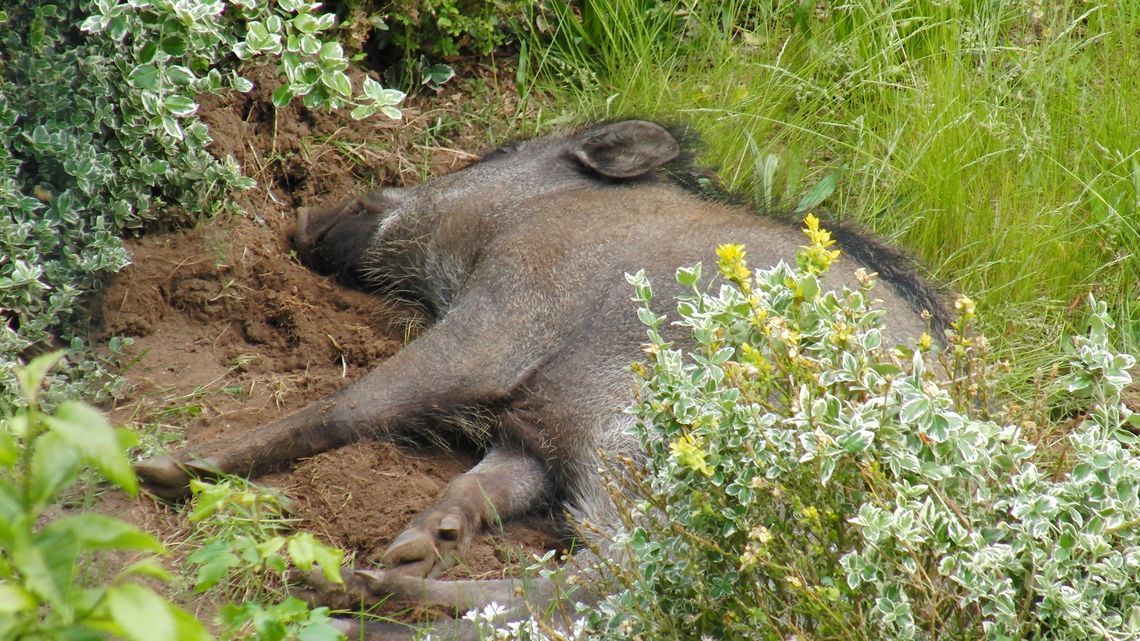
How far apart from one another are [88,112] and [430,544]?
1.92 meters

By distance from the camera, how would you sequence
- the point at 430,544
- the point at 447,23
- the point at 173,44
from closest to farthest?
the point at 430,544, the point at 173,44, the point at 447,23

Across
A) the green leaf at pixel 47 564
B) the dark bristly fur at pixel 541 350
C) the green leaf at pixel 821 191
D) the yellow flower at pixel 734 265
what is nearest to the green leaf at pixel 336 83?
the dark bristly fur at pixel 541 350

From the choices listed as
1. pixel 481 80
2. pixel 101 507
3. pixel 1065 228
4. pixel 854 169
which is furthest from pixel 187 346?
pixel 1065 228

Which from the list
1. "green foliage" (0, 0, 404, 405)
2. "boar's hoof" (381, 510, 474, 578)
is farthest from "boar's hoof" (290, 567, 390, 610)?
"green foliage" (0, 0, 404, 405)

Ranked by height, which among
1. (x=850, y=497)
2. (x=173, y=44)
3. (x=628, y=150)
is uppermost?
(x=173, y=44)

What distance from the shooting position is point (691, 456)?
2299mm

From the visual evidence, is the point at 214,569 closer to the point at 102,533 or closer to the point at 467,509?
the point at 102,533

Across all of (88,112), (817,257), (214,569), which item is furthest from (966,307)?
(88,112)

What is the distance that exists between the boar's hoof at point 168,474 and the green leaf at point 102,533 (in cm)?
220

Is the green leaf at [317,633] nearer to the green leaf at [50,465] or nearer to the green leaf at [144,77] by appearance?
the green leaf at [50,465]

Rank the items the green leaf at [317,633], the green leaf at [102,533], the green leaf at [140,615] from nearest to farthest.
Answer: the green leaf at [140,615] < the green leaf at [102,533] < the green leaf at [317,633]

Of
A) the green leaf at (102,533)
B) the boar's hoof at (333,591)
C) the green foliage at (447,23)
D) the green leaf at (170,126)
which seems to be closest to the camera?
the green leaf at (102,533)

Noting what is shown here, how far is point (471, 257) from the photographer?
4398 mm

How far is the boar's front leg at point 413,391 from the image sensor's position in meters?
3.78
